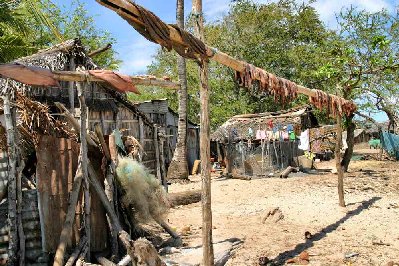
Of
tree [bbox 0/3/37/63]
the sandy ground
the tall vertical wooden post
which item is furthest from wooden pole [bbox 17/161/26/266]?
tree [bbox 0/3/37/63]

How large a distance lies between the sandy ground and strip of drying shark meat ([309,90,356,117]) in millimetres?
2499

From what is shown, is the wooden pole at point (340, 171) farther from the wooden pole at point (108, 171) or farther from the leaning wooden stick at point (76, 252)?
the leaning wooden stick at point (76, 252)

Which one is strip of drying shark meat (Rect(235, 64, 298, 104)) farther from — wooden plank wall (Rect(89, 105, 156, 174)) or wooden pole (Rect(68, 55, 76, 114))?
wooden pole (Rect(68, 55, 76, 114))

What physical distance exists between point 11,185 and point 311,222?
643 centimetres

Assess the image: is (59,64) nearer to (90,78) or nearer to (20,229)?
(90,78)

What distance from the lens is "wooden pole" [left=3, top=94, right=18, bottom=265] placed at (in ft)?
17.3

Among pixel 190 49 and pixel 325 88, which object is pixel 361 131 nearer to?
pixel 325 88

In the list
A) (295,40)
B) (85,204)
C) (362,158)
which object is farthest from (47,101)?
(362,158)

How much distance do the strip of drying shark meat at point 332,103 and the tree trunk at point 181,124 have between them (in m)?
8.45

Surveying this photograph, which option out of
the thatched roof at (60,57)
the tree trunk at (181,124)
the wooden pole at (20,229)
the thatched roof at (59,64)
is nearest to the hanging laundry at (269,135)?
the tree trunk at (181,124)

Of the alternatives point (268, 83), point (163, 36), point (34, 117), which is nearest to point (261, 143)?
point (268, 83)

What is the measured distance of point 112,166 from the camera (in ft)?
21.1

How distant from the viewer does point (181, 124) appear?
18.0m

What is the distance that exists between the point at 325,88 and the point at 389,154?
20.5ft
